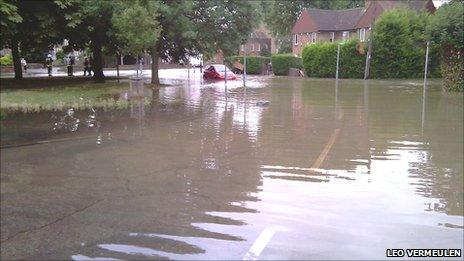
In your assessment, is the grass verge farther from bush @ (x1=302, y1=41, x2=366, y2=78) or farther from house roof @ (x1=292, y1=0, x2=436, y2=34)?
house roof @ (x1=292, y1=0, x2=436, y2=34)

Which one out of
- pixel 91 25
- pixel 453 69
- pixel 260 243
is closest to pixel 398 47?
pixel 453 69

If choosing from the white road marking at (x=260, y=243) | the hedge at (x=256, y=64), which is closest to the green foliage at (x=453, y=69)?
the white road marking at (x=260, y=243)

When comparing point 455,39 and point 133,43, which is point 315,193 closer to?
point 133,43

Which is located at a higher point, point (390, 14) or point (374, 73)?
point (390, 14)

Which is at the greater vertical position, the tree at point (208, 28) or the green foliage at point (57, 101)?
the tree at point (208, 28)

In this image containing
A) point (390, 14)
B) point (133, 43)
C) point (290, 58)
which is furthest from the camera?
point (290, 58)

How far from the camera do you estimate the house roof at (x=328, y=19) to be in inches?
2726

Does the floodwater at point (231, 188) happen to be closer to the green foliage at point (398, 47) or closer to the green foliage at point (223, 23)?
A: the green foliage at point (223, 23)

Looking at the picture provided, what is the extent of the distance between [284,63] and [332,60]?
31.4 feet

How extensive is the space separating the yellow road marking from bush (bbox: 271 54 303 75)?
125ft

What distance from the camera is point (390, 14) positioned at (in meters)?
38.4

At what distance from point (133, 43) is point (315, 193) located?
1568cm

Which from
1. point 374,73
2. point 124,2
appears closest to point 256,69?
point 374,73

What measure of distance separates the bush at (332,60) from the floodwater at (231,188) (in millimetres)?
26626
